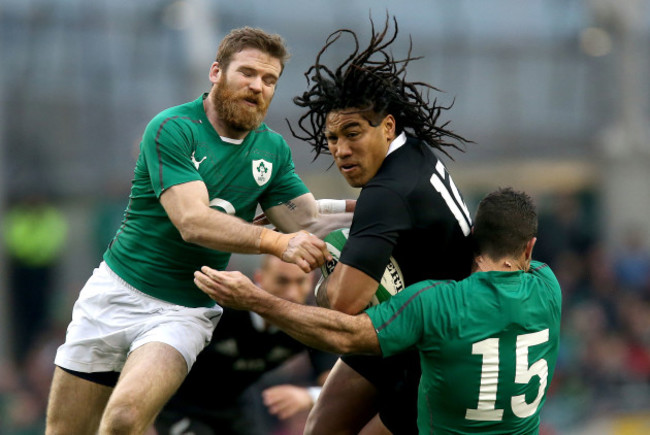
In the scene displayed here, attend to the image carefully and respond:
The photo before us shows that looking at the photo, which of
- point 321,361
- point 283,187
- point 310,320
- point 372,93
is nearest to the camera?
point 310,320

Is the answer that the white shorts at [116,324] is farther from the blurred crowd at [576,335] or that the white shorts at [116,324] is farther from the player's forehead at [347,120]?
the blurred crowd at [576,335]

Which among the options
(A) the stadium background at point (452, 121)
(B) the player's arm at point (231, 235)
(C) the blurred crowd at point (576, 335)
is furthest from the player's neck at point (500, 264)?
(A) the stadium background at point (452, 121)

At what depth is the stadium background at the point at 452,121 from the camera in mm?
11242

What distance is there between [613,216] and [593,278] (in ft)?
5.64

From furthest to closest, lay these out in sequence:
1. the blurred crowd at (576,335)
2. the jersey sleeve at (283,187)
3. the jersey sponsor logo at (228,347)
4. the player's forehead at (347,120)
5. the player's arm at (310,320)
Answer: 1. the blurred crowd at (576,335)
2. the jersey sponsor logo at (228,347)
3. the jersey sleeve at (283,187)
4. the player's forehead at (347,120)
5. the player's arm at (310,320)

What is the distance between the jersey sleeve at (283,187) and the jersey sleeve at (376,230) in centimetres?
103

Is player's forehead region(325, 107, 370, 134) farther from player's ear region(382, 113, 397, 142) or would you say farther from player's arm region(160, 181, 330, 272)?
player's arm region(160, 181, 330, 272)

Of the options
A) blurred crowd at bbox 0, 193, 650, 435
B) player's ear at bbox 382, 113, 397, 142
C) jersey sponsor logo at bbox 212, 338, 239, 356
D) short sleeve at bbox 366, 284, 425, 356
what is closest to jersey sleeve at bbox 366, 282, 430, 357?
short sleeve at bbox 366, 284, 425, 356

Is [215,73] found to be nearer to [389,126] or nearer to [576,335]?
[389,126]

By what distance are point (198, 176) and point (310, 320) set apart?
986 millimetres

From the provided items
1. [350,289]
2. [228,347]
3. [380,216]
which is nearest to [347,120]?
[380,216]

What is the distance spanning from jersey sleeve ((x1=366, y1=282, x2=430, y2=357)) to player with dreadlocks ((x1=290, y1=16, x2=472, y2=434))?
0.37 feet

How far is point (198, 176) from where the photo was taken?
4832 millimetres

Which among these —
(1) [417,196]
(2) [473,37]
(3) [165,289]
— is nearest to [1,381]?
(3) [165,289]
